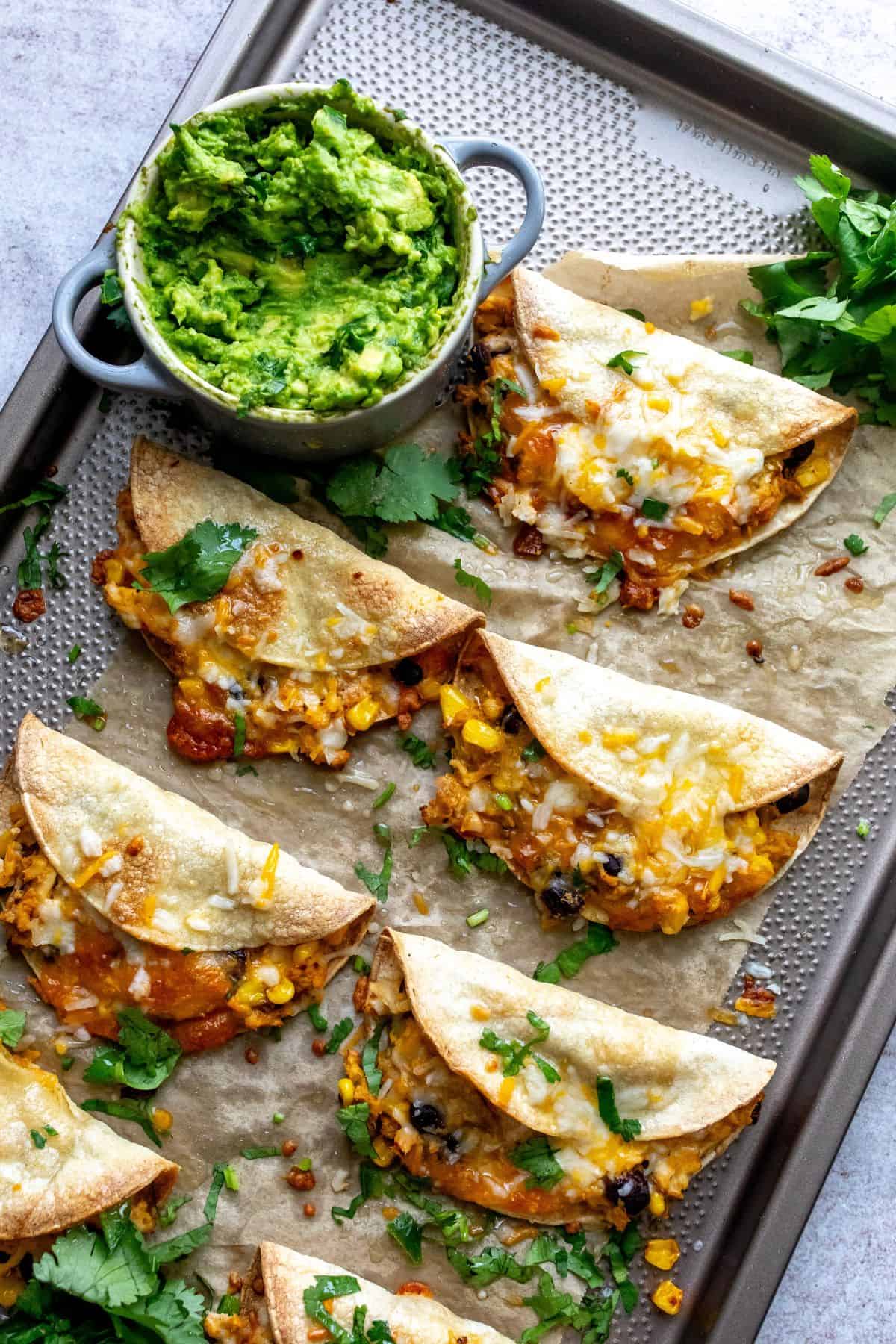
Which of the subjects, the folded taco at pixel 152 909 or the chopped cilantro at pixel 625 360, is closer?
the folded taco at pixel 152 909

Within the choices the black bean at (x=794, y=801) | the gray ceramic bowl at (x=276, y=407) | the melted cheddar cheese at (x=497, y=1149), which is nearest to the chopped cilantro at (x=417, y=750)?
the melted cheddar cheese at (x=497, y=1149)

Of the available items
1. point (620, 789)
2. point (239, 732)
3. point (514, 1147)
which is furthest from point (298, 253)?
point (514, 1147)

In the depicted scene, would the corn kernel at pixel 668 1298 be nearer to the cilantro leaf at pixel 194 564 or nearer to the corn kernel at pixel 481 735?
the corn kernel at pixel 481 735

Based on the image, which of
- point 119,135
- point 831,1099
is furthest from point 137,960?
point 119,135

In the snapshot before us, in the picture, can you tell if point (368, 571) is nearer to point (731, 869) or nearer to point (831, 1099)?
point (731, 869)

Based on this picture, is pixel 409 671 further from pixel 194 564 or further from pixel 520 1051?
pixel 520 1051

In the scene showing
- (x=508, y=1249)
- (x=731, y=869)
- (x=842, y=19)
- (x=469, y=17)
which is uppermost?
(x=842, y=19)
